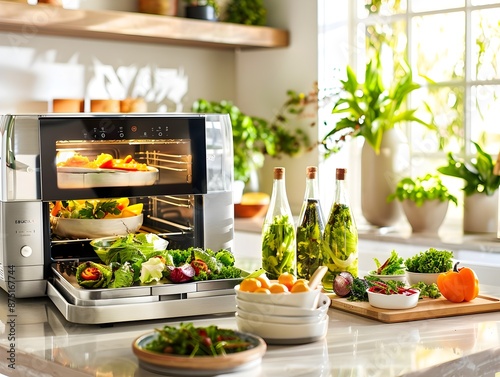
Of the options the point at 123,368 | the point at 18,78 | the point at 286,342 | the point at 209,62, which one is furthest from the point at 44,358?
the point at 209,62

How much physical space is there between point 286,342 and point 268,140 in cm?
235

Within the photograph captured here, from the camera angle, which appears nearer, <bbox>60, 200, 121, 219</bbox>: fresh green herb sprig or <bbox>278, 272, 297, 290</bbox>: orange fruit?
<bbox>278, 272, 297, 290</bbox>: orange fruit

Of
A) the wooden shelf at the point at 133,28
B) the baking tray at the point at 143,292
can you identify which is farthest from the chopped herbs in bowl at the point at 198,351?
the wooden shelf at the point at 133,28

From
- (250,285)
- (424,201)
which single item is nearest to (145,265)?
(250,285)

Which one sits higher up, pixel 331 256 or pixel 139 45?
pixel 139 45

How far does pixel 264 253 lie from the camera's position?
187 centimetres

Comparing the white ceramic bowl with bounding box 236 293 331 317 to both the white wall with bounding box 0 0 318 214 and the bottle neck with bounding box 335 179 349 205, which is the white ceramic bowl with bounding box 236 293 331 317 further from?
the white wall with bounding box 0 0 318 214

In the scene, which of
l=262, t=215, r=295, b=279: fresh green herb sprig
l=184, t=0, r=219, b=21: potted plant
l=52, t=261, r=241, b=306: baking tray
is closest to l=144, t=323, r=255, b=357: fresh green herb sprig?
l=52, t=261, r=241, b=306: baking tray

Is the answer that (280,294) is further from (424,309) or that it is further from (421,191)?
(421,191)

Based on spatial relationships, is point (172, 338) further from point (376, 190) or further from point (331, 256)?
point (376, 190)

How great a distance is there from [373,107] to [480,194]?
55cm

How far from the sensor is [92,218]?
1.94 m

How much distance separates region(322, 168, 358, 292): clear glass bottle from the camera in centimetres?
180

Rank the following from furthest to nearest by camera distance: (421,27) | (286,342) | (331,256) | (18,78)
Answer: (421,27), (18,78), (331,256), (286,342)
